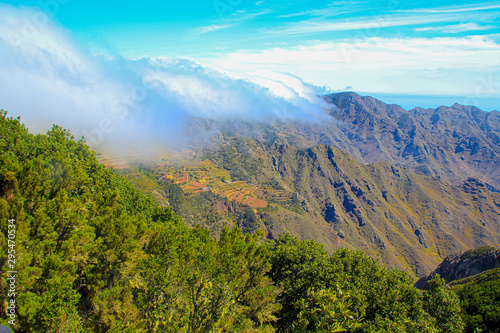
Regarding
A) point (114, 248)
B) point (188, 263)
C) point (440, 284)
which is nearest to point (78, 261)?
point (114, 248)

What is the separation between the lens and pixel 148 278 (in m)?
19.3

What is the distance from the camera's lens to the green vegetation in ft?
58.2

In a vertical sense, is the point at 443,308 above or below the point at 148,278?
below

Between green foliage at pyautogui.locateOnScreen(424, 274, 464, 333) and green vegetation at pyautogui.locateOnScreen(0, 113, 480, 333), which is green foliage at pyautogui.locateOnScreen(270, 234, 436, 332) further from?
green foliage at pyautogui.locateOnScreen(424, 274, 464, 333)

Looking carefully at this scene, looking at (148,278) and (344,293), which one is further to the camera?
(344,293)

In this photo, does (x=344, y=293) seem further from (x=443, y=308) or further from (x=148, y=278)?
(x=443, y=308)

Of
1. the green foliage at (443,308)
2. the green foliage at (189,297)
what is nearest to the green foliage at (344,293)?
the green foliage at (443,308)

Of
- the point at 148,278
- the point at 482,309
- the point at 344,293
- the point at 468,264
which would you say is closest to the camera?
the point at 148,278

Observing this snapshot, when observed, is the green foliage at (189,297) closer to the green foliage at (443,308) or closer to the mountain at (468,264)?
the green foliage at (443,308)

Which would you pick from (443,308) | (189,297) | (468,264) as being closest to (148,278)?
(189,297)

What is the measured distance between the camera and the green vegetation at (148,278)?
1773 centimetres

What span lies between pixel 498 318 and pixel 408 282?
26.9m

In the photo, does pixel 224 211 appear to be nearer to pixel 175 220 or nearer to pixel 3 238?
pixel 175 220

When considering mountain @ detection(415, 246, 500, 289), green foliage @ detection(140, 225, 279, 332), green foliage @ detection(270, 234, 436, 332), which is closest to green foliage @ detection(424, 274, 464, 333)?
green foliage @ detection(270, 234, 436, 332)
